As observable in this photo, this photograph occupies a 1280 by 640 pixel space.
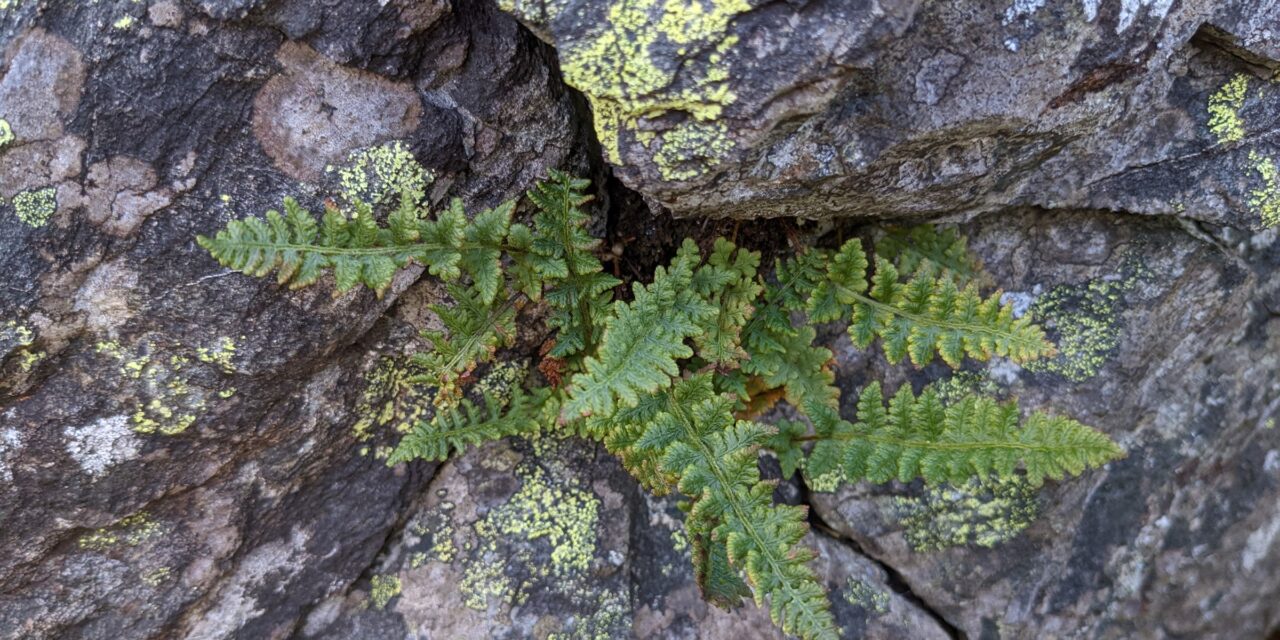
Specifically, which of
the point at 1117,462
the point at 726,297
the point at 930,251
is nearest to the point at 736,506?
the point at 726,297

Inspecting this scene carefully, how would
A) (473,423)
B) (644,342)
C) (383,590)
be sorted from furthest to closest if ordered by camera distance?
(383,590) < (473,423) < (644,342)

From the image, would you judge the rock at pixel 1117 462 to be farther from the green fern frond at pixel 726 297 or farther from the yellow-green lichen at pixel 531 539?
the yellow-green lichen at pixel 531 539

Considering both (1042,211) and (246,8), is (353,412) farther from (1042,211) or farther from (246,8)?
(1042,211)

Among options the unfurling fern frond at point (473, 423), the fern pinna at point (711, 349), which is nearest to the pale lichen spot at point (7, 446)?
the fern pinna at point (711, 349)

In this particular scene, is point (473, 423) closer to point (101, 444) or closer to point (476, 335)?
point (476, 335)

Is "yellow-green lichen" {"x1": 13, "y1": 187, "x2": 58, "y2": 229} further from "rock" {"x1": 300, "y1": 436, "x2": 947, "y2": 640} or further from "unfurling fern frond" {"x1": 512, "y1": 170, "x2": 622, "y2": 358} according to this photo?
"rock" {"x1": 300, "y1": 436, "x2": 947, "y2": 640}

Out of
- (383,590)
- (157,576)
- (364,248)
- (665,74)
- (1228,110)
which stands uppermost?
(1228,110)
